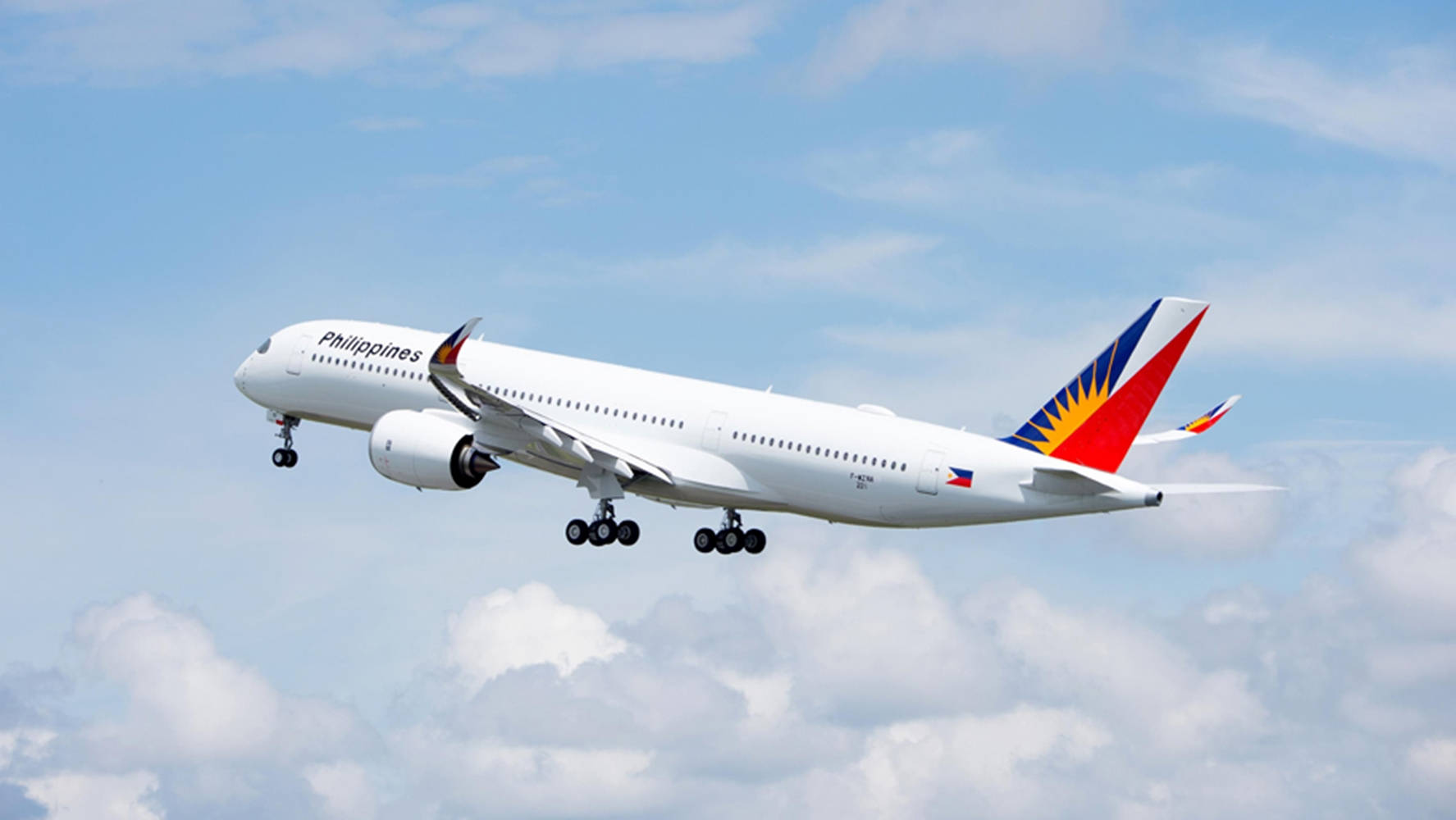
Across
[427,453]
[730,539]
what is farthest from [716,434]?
[427,453]

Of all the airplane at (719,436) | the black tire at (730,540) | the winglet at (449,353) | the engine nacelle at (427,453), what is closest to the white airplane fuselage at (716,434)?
the airplane at (719,436)

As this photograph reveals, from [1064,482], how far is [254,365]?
28666 mm

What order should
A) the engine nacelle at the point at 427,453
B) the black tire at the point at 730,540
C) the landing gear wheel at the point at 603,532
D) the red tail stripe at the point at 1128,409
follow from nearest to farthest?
1. the red tail stripe at the point at 1128,409
2. the engine nacelle at the point at 427,453
3. the landing gear wheel at the point at 603,532
4. the black tire at the point at 730,540

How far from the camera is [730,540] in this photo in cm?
5875

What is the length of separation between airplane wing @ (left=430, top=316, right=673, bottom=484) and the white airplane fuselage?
63 cm

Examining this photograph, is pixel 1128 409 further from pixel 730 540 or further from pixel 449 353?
pixel 449 353

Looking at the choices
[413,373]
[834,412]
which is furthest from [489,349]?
[834,412]

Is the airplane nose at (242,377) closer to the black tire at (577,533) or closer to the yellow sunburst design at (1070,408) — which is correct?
the black tire at (577,533)

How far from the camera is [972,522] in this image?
52.9 metres

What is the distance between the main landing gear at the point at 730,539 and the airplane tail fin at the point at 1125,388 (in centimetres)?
1060

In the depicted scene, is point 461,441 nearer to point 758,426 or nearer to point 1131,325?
point 758,426

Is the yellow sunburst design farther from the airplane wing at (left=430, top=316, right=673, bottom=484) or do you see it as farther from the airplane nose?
the airplane nose

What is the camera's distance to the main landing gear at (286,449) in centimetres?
6450

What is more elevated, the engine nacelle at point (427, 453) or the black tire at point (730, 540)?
the engine nacelle at point (427, 453)
